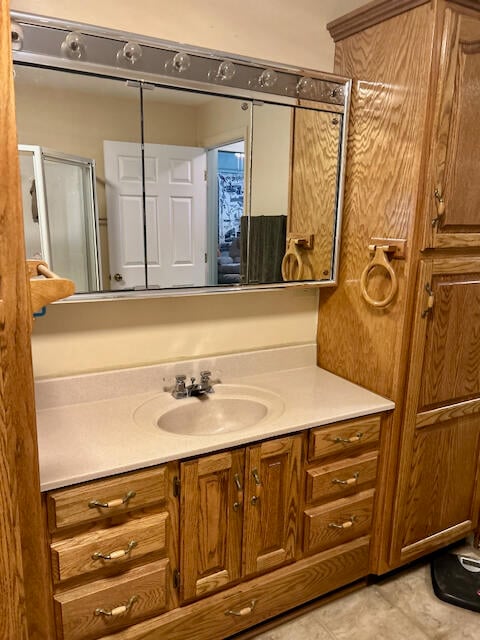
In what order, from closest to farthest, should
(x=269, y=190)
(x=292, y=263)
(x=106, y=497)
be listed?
(x=106, y=497), (x=269, y=190), (x=292, y=263)

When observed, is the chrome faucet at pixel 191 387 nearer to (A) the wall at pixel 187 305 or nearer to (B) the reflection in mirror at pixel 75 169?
(A) the wall at pixel 187 305

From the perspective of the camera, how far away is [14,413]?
952 mm

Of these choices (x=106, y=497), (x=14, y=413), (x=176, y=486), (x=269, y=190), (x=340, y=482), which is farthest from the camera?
(x=269, y=190)

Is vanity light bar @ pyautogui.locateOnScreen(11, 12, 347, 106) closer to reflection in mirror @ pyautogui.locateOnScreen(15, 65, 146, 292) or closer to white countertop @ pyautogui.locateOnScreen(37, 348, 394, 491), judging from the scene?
reflection in mirror @ pyautogui.locateOnScreen(15, 65, 146, 292)

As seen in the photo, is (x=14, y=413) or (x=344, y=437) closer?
(x=14, y=413)

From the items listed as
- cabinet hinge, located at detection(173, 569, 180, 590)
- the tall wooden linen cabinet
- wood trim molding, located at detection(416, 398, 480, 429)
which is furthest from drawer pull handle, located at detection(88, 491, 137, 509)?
wood trim molding, located at detection(416, 398, 480, 429)

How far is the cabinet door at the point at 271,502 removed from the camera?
1540mm

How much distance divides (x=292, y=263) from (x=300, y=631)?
53.6 inches

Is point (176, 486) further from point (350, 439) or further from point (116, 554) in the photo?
point (350, 439)

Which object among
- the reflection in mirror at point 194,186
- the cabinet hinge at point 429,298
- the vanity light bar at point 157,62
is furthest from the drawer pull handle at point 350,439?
the vanity light bar at point 157,62

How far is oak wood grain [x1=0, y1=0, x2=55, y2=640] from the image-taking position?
882 mm

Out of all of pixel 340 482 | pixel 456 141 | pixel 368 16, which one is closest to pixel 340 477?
pixel 340 482

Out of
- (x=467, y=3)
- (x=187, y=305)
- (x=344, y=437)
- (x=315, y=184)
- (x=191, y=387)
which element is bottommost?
(x=344, y=437)

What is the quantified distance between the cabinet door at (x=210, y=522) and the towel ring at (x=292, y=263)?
2.46 feet
